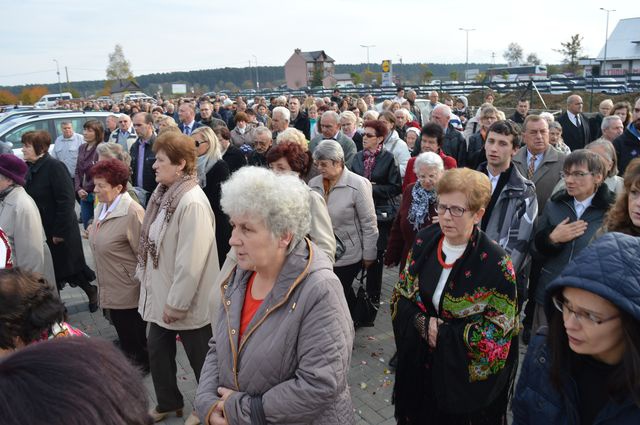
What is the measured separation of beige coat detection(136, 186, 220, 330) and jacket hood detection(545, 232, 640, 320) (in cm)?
233

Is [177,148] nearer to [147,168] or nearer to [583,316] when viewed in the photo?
[583,316]

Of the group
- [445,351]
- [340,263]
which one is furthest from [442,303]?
[340,263]

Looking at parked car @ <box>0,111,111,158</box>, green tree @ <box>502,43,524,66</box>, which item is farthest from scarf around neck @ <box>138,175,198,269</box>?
green tree @ <box>502,43,524,66</box>

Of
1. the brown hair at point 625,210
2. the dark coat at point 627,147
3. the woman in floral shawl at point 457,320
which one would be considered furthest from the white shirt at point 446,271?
A: the dark coat at point 627,147

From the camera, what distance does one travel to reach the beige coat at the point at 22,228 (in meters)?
4.16

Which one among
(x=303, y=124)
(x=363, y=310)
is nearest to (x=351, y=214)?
(x=363, y=310)

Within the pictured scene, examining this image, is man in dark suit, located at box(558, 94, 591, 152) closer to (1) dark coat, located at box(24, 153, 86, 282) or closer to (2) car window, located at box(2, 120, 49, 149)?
(1) dark coat, located at box(24, 153, 86, 282)

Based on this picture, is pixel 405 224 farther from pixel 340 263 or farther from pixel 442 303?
pixel 442 303

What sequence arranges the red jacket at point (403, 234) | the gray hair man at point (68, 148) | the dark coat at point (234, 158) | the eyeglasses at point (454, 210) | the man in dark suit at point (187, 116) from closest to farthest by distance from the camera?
the eyeglasses at point (454, 210), the red jacket at point (403, 234), the dark coat at point (234, 158), the man in dark suit at point (187, 116), the gray hair man at point (68, 148)

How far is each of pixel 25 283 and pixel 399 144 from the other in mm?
5071

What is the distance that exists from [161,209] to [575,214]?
116 inches

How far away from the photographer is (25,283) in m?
2.31

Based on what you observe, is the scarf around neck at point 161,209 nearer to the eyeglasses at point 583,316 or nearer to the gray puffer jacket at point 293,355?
the gray puffer jacket at point 293,355

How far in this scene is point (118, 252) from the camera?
13.0ft
